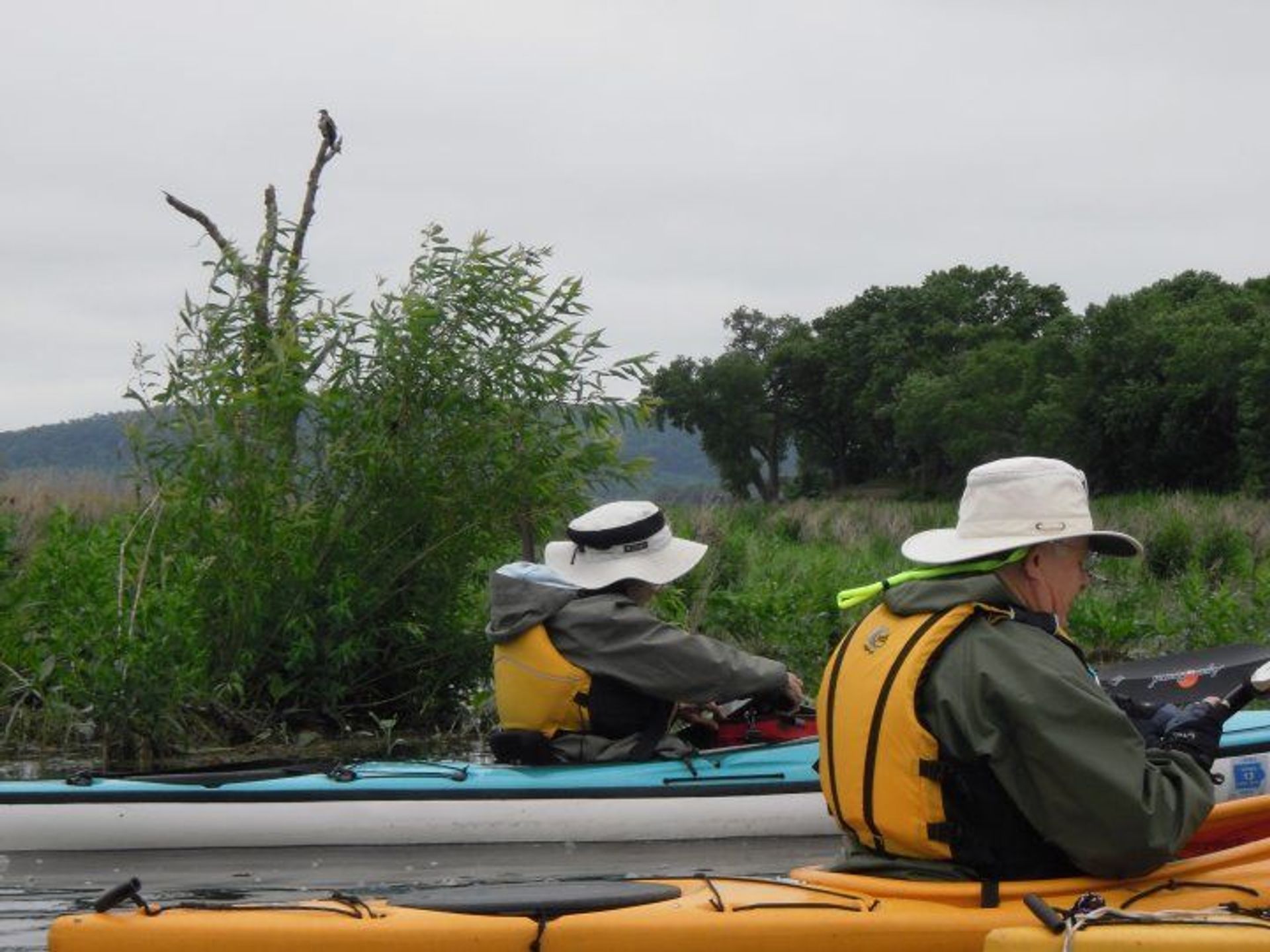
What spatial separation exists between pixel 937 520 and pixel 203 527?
11.7 meters

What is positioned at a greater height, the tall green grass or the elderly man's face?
the elderly man's face

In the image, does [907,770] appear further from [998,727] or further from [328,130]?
[328,130]

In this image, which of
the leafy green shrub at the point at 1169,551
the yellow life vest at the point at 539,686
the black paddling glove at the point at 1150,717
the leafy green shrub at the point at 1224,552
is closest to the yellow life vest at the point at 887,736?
the black paddling glove at the point at 1150,717

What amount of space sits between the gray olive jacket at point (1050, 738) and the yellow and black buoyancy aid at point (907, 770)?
0.11ft

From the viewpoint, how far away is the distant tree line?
37750 mm

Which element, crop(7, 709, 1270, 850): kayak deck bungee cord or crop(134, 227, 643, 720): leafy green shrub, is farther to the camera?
crop(134, 227, 643, 720): leafy green shrub

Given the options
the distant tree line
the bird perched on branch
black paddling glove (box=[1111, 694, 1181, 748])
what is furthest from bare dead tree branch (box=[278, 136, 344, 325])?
the distant tree line

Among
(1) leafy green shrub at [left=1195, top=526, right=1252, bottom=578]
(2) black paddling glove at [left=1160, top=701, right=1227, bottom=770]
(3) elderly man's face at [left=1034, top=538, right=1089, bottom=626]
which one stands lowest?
(1) leafy green shrub at [left=1195, top=526, right=1252, bottom=578]

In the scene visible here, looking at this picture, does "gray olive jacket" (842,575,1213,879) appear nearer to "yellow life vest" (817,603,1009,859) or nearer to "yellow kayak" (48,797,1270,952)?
"yellow life vest" (817,603,1009,859)

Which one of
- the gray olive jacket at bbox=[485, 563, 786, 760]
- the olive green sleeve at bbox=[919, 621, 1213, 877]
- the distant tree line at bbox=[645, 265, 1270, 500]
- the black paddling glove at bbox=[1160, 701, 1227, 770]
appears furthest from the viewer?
the distant tree line at bbox=[645, 265, 1270, 500]

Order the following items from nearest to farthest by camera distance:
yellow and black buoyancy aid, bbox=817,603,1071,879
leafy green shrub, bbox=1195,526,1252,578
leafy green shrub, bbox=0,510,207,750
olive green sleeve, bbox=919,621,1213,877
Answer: olive green sleeve, bbox=919,621,1213,877 < yellow and black buoyancy aid, bbox=817,603,1071,879 < leafy green shrub, bbox=0,510,207,750 < leafy green shrub, bbox=1195,526,1252,578

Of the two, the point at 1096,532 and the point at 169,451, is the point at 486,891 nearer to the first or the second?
the point at 1096,532

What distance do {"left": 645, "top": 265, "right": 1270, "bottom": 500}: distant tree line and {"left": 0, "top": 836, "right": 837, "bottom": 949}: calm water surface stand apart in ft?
55.0

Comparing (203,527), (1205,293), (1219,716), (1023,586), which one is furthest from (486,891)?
(1205,293)
